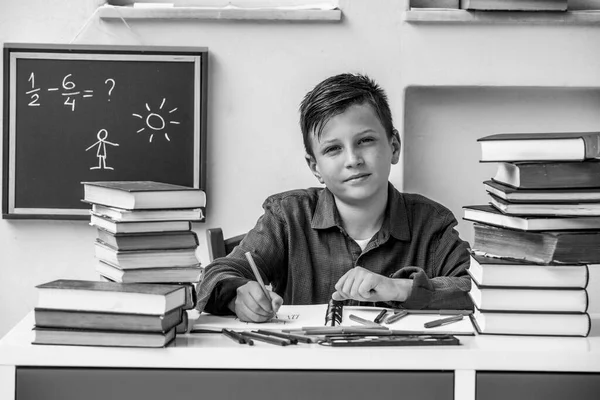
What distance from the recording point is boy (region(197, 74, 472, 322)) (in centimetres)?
197

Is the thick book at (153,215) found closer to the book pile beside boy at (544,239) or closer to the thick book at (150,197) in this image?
the thick book at (150,197)

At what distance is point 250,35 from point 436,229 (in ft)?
3.43

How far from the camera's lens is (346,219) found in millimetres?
2084

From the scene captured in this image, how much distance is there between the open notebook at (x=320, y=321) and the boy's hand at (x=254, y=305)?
13 mm

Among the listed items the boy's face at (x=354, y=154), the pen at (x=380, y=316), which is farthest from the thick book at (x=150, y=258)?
the boy's face at (x=354, y=154)

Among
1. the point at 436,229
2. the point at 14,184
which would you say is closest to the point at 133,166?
the point at 14,184

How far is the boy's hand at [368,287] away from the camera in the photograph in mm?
1565

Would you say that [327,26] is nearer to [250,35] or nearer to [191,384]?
[250,35]

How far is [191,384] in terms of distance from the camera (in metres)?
1.21

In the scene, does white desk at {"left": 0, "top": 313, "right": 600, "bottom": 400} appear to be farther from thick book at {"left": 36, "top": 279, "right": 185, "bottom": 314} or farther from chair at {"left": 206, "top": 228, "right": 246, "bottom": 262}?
chair at {"left": 206, "top": 228, "right": 246, "bottom": 262}

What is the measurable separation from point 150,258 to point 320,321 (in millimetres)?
330

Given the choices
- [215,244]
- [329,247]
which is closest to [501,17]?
[329,247]

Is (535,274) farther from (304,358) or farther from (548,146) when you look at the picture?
(304,358)

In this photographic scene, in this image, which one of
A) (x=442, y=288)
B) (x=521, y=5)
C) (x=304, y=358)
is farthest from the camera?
(x=521, y=5)
